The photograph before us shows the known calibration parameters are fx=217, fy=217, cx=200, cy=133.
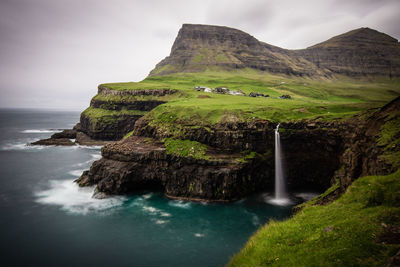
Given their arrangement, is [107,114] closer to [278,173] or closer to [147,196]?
[147,196]

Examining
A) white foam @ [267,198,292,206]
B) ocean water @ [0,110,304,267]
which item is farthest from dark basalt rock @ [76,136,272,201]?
white foam @ [267,198,292,206]

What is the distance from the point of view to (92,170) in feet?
145

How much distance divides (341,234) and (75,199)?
40947mm

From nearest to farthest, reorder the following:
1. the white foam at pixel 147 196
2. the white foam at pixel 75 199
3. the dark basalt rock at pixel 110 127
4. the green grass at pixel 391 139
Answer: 1. the green grass at pixel 391 139
2. the white foam at pixel 75 199
3. the white foam at pixel 147 196
4. the dark basalt rock at pixel 110 127

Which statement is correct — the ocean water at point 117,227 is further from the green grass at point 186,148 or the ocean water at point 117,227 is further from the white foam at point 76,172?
the green grass at point 186,148

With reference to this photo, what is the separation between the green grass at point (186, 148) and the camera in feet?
132

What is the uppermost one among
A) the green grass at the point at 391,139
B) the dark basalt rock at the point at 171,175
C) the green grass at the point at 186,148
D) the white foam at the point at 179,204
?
the green grass at the point at 391,139

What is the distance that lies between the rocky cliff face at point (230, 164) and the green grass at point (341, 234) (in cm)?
2267

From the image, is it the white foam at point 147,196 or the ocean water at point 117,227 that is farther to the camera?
the white foam at point 147,196

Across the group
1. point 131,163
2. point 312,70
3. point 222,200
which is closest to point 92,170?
point 131,163

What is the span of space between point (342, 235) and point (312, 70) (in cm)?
21864

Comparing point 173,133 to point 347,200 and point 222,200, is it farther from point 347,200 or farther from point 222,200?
point 347,200

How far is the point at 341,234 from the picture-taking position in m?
11.8

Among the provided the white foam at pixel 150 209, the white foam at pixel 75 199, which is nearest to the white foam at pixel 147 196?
the white foam at pixel 75 199
